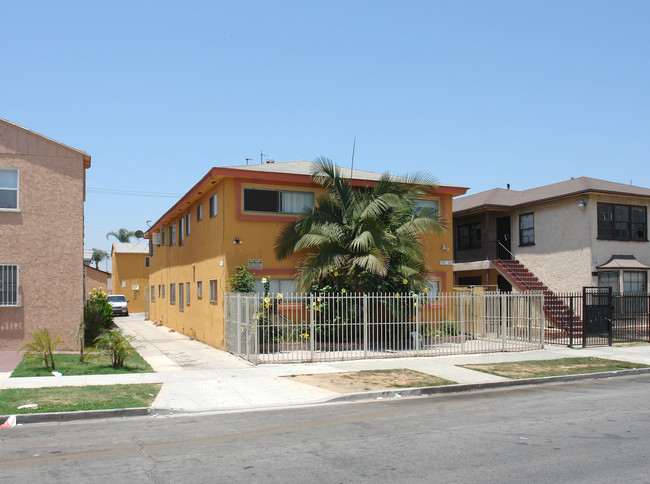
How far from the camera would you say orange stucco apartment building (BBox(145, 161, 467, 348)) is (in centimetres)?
1834

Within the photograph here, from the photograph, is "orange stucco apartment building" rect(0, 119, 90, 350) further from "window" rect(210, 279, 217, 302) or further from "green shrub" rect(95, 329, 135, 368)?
"window" rect(210, 279, 217, 302)

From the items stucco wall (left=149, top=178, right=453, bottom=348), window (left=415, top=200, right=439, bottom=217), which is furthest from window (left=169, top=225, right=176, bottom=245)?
window (left=415, top=200, right=439, bottom=217)

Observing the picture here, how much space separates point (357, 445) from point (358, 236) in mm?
10735

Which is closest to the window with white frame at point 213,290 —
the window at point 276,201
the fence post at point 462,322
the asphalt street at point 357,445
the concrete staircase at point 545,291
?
the window at point 276,201

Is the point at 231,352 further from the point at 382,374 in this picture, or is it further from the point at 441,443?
the point at 441,443

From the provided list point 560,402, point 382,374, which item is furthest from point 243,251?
point 560,402

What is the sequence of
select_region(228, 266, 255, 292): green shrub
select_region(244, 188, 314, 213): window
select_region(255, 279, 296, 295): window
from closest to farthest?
select_region(228, 266, 255, 292): green shrub, select_region(255, 279, 296, 295): window, select_region(244, 188, 314, 213): window

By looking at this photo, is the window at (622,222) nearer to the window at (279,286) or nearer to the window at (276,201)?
the window at (276,201)

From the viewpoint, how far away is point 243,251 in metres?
18.4

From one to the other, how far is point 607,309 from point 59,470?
17.8 metres

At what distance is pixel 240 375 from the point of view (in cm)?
1336

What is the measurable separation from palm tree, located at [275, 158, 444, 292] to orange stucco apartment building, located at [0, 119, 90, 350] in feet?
20.1

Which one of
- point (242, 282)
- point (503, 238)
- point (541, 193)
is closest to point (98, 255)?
point (503, 238)

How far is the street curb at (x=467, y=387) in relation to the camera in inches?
439
